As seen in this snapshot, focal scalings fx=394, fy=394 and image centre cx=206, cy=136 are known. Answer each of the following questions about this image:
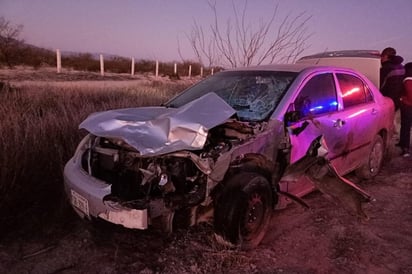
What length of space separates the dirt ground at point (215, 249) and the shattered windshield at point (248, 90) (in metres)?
1.22

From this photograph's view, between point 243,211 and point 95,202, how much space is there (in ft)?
3.97

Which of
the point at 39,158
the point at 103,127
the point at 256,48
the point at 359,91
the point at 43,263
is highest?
the point at 256,48

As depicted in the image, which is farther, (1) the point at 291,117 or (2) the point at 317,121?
(2) the point at 317,121

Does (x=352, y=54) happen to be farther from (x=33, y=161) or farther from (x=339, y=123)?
(x=33, y=161)

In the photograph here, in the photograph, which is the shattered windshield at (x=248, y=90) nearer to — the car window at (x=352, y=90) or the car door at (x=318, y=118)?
the car door at (x=318, y=118)

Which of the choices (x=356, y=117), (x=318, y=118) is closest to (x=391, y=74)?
(x=356, y=117)

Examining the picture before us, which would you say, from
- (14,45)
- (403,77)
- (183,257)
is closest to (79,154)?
(183,257)

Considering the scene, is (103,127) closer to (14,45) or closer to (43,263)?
(43,263)

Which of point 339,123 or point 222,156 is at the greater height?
point 339,123

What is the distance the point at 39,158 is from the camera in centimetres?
448

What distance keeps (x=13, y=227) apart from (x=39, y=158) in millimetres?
938

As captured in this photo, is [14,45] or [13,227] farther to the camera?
[14,45]

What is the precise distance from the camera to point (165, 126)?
3.29 metres

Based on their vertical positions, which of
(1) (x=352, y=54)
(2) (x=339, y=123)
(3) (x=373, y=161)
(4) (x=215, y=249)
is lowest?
(4) (x=215, y=249)
